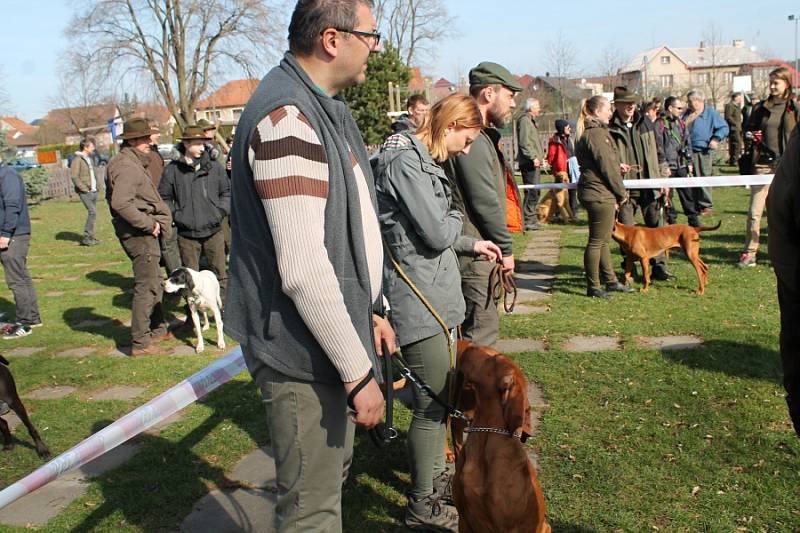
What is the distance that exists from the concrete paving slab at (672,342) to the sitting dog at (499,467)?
3345 millimetres

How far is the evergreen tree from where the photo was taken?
85.2 feet

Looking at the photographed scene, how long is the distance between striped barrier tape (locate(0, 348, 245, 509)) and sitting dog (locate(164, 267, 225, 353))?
4282mm

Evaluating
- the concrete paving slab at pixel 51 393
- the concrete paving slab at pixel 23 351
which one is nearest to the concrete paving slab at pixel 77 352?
the concrete paving slab at pixel 23 351

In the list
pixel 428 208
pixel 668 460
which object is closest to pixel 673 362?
pixel 668 460

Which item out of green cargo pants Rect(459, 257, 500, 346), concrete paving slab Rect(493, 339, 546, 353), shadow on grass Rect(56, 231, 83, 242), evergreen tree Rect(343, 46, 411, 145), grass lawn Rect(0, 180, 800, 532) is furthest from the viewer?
evergreen tree Rect(343, 46, 411, 145)

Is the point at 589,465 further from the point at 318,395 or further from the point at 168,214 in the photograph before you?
the point at 168,214

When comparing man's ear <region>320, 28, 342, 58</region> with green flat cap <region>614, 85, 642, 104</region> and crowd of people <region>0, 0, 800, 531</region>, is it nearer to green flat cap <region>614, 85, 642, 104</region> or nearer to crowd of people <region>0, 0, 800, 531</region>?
crowd of people <region>0, 0, 800, 531</region>

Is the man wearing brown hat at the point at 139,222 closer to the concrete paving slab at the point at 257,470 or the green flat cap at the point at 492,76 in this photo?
the concrete paving slab at the point at 257,470

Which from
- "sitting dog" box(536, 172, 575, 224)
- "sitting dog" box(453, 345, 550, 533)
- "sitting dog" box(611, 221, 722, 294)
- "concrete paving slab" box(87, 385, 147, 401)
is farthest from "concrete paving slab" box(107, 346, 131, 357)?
"sitting dog" box(536, 172, 575, 224)

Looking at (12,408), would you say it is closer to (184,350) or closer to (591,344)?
(184,350)

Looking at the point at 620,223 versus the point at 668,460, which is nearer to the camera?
the point at 668,460

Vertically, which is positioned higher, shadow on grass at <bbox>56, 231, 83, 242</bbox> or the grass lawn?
shadow on grass at <bbox>56, 231, 83, 242</bbox>

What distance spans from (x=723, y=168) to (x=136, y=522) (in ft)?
65.8

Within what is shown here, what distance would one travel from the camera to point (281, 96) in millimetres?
1902
